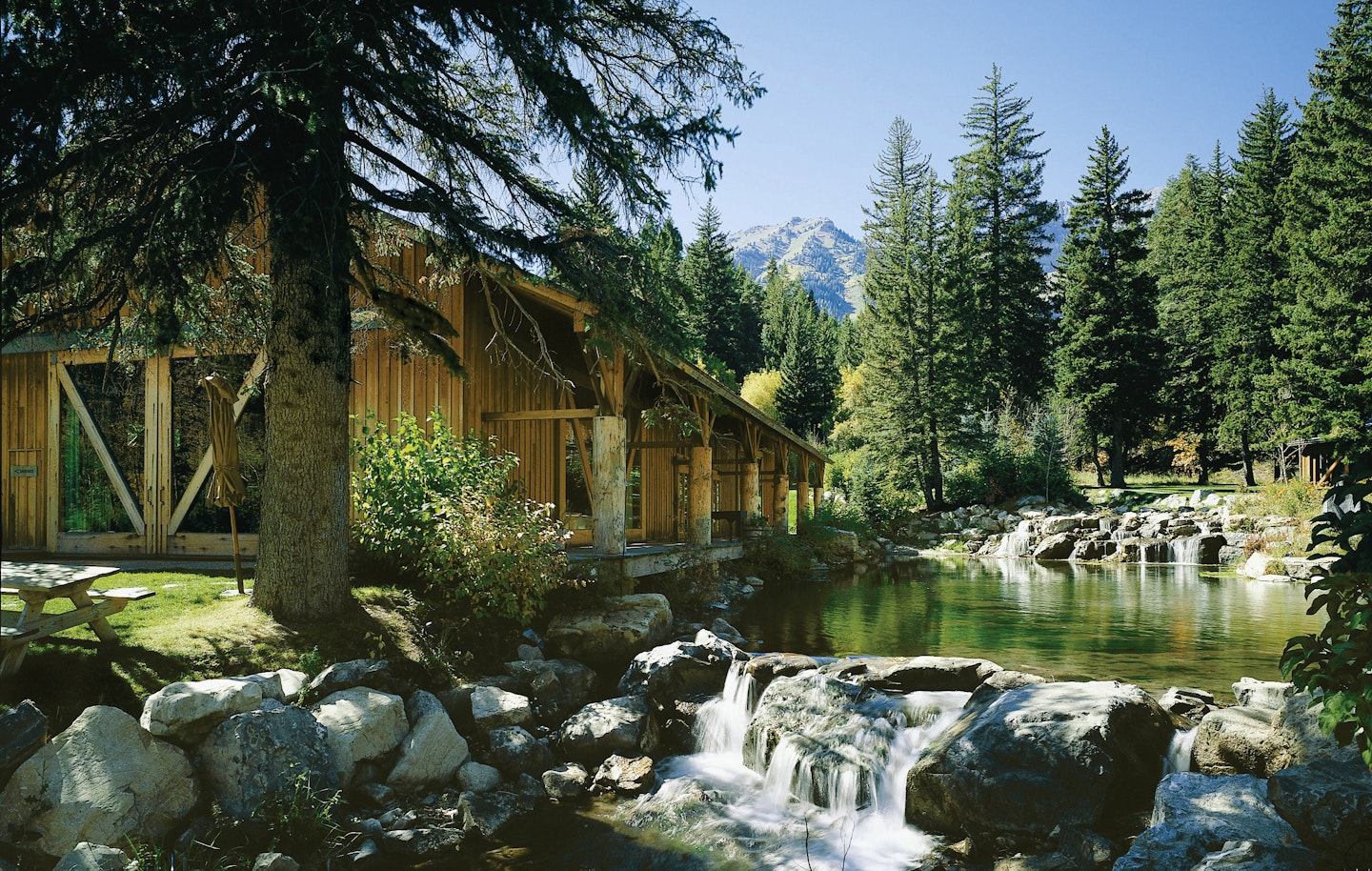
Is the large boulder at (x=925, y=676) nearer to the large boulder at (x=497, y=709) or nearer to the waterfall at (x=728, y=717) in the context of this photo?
the waterfall at (x=728, y=717)

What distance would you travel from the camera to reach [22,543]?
13234 mm

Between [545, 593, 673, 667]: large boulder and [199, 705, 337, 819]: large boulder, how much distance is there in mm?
3960

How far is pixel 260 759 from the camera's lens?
18.4ft

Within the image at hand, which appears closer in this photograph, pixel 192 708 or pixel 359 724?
pixel 192 708

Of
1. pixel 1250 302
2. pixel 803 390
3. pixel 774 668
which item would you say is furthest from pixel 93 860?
pixel 803 390

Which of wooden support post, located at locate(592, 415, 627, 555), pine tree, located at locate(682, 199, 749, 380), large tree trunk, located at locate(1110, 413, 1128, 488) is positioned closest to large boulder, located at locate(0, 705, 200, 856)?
wooden support post, located at locate(592, 415, 627, 555)

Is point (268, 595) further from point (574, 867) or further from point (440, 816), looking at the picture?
point (574, 867)

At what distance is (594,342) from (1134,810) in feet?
18.6

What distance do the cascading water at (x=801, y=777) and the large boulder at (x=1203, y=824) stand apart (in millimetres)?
1499

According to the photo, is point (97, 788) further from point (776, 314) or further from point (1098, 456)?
point (776, 314)

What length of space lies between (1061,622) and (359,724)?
10.9 metres

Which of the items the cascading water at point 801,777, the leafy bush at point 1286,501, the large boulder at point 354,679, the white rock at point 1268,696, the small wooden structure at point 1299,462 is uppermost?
the small wooden structure at point 1299,462

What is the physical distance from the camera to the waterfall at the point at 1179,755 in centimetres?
618

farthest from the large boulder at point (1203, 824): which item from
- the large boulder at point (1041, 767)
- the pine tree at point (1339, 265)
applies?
the pine tree at point (1339, 265)
